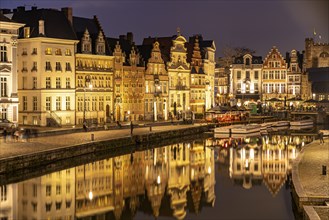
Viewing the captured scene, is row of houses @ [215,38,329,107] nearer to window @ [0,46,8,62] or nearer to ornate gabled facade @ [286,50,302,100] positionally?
ornate gabled facade @ [286,50,302,100]

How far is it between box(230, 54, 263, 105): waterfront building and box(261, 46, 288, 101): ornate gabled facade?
88cm

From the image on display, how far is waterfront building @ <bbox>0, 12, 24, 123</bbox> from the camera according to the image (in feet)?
149

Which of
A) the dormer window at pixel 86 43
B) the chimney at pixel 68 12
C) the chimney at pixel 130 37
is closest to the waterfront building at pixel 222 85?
the chimney at pixel 130 37

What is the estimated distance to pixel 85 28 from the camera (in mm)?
57594

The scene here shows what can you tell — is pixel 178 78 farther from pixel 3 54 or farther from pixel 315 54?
pixel 315 54

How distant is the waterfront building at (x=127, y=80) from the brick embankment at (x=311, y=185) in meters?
27.6

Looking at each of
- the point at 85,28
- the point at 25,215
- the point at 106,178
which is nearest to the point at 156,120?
the point at 85,28

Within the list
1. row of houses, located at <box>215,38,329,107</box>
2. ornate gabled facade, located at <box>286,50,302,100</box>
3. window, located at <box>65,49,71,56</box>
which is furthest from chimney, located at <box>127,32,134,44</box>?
ornate gabled facade, located at <box>286,50,302,100</box>

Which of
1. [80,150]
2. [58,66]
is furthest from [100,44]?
[80,150]

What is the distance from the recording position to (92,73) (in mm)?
56906

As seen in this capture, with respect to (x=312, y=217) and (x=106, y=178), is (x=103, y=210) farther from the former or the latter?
(x=312, y=217)

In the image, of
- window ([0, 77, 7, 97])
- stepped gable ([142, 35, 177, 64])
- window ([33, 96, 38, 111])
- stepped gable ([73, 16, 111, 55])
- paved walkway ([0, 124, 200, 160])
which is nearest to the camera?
paved walkway ([0, 124, 200, 160])

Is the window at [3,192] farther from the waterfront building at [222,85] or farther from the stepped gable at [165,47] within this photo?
the waterfront building at [222,85]

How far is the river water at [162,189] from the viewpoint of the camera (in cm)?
2556
